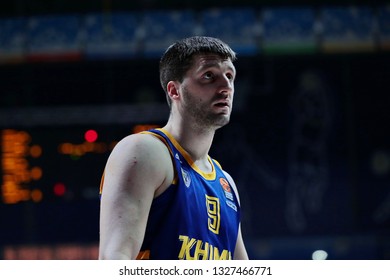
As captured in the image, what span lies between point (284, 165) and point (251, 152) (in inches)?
16.9

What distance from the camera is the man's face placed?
8.46ft

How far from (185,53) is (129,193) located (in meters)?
0.66

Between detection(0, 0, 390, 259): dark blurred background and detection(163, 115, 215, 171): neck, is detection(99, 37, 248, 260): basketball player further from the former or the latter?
detection(0, 0, 390, 259): dark blurred background

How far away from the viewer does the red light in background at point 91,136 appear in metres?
7.91

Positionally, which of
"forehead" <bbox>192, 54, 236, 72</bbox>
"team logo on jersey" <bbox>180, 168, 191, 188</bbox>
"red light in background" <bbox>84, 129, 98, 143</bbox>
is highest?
"red light in background" <bbox>84, 129, 98, 143</bbox>

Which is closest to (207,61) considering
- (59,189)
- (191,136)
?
(191,136)

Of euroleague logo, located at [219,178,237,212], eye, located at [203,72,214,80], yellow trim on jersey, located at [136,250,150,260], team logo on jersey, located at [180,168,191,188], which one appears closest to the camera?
yellow trim on jersey, located at [136,250,150,260]

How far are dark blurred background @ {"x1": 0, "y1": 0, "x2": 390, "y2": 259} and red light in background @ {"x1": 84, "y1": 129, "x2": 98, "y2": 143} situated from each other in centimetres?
1

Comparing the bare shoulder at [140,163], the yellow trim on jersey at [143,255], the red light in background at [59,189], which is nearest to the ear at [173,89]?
the bare shoulder at [140,163]

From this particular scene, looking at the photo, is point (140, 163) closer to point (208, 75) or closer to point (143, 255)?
point (143, 255)

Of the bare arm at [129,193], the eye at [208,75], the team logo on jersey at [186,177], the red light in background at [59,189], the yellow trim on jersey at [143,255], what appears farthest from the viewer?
the red light in background at [59,189]

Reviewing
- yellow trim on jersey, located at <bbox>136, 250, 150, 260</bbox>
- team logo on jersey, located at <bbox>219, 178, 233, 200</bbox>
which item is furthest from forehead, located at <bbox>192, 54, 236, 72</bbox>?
yellow trim on jersey, located at <bbox>136, 250, 150, 260</bbox>

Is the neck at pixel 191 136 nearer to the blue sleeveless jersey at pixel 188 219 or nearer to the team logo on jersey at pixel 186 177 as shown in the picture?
the blue sleeveless jersey at pixel 188 219
